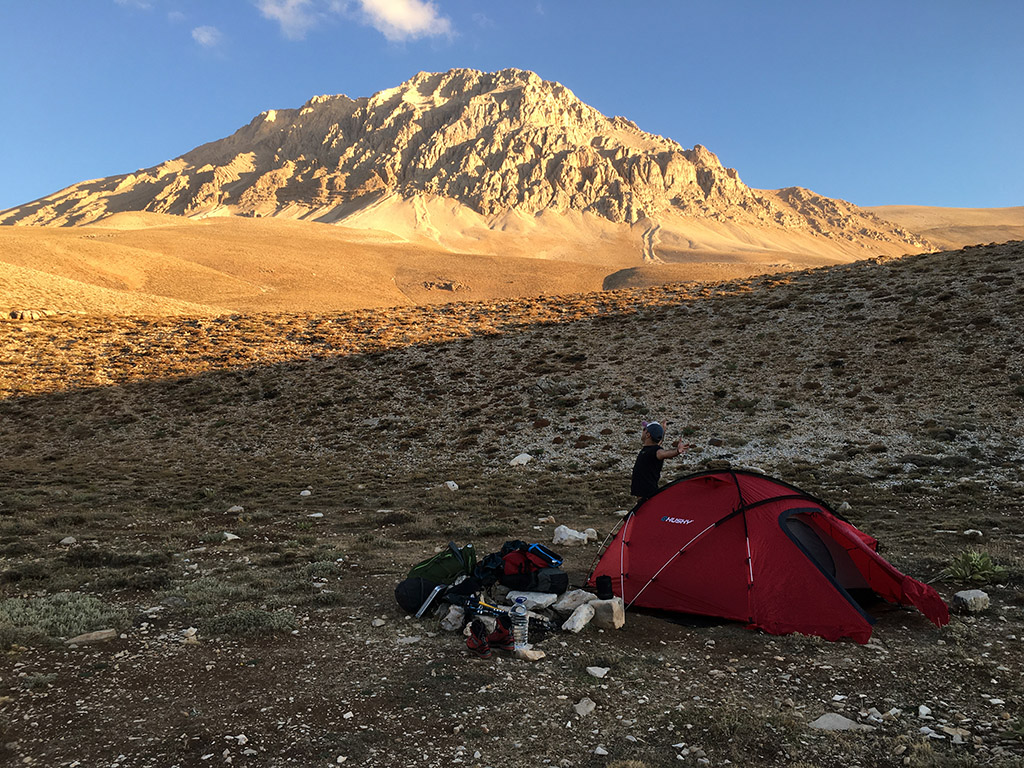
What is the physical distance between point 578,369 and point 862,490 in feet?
51.0

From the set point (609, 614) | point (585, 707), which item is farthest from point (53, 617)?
point (609, 614)

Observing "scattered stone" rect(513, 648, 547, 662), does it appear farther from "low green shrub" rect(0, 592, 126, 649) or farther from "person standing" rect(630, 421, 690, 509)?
"low green shrub" rect(0, 592, 126, 649)

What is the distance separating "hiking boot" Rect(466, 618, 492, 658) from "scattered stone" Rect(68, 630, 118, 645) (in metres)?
4.28

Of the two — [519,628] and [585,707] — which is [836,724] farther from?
[519,628]

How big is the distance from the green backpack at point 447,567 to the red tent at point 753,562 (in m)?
1.86

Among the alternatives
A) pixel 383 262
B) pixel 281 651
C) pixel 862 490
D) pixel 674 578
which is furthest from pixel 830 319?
pixel 383 262

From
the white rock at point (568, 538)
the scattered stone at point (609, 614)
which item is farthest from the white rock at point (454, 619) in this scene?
the white rock at point (568, 538)

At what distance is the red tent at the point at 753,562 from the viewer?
7629 millimetres

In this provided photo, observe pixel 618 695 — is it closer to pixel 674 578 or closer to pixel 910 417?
pixel 674 578

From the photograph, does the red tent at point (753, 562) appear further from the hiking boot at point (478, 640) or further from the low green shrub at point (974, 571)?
the hiking boot at point (478, 640)

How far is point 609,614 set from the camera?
309 inches

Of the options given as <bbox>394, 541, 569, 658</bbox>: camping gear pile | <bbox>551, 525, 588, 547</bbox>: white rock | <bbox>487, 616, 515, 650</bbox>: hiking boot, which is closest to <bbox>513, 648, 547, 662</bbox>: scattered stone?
<bbox>394, 541, 569, 658</bbox>: camping gear pile

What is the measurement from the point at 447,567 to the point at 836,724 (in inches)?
197

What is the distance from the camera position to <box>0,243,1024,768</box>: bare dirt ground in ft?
18.4
